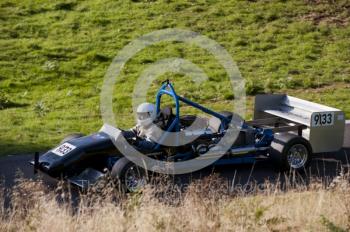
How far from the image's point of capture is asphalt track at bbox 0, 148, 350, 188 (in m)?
11.6

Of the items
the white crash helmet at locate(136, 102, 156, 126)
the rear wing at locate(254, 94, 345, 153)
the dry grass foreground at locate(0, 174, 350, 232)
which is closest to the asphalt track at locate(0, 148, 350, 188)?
the rear wing at locate(254, 94, 345, 153)

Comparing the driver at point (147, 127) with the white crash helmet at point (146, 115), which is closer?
the driver at point (147, 127)

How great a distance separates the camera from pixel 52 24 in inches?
951

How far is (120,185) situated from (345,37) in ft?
50.5

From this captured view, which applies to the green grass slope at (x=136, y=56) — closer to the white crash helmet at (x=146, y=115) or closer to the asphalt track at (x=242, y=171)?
the asphalt track at (x=242, y=171)

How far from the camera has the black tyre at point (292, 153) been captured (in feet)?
39.3

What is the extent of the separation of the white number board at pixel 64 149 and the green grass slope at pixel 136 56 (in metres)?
2.55

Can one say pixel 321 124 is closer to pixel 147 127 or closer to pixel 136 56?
pixel 147 127

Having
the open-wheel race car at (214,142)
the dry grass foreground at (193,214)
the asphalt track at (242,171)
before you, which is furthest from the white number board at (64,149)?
the dry grass foreground at (193,214)

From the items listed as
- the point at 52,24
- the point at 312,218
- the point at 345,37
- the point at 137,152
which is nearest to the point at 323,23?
the point at 345,37

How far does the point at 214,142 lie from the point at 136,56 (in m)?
10.3

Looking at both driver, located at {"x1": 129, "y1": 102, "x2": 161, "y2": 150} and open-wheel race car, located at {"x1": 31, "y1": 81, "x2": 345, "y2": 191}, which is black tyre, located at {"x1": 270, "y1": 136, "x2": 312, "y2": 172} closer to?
open-wheel race car, located at {"x1": 31, "y1": 81, "x2": 345, "y2": 191}

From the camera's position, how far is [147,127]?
11.6 metres

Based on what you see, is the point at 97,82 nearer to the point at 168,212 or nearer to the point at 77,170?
the point at 77,170
